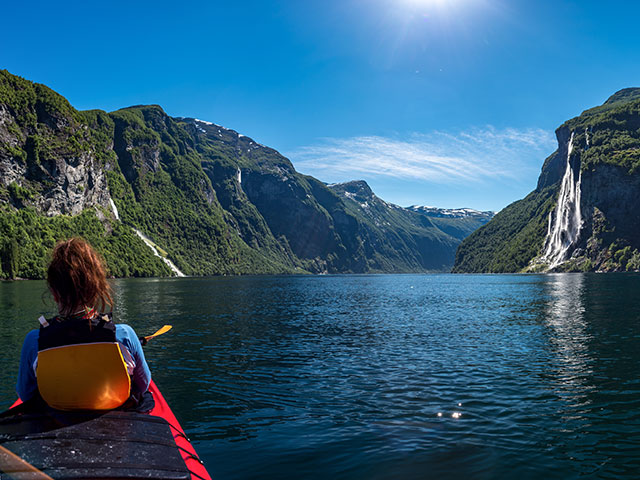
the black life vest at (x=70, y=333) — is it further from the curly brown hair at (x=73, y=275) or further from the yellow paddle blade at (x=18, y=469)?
the yellow paddle blade at (x=18, y=469)

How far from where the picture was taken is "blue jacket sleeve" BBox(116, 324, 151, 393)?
6.39 m

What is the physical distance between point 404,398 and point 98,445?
12.8 meters

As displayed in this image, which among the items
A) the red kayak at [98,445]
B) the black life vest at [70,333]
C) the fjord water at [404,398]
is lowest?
the fjord water at [404,398]

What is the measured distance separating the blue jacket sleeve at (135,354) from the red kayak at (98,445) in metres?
0.50

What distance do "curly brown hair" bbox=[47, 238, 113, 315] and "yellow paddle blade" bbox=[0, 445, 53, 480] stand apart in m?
1.91

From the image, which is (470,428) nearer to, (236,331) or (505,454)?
(505,454)

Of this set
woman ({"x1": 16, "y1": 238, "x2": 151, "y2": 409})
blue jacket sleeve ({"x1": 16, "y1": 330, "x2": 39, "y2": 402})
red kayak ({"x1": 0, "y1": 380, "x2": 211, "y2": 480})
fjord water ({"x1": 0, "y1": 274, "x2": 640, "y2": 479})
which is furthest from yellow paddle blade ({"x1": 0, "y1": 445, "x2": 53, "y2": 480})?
fjord water ({"x1": 0, "y1": 274, "x2": 640, "y2": 479})

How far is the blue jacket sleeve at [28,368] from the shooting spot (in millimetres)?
6117

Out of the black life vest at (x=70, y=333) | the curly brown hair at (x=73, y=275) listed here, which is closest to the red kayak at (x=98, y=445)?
the black life vest at (x=70, y=333)

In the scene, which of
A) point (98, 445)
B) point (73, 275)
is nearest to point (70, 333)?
point (73, 275)

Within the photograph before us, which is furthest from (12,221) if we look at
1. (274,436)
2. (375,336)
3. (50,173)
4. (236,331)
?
(274,436)

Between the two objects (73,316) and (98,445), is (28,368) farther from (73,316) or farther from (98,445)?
(98,445)

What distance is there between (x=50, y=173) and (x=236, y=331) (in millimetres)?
193638

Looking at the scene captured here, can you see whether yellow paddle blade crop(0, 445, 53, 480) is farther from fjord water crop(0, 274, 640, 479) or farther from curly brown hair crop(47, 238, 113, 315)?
fjord water crop(0, 274, 640, 479)
